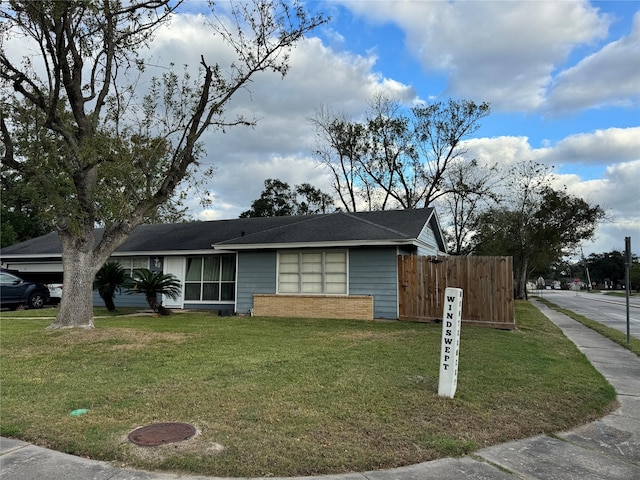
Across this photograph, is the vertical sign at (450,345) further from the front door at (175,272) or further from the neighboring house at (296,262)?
the front door at (175,272)

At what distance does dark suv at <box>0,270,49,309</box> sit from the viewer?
17250 mm

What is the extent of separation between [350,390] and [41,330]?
27.0 ft

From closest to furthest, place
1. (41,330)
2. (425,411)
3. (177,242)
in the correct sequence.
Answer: (425,411) < (41,330) < (177,242)

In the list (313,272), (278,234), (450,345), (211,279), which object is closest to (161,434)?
(450,345)

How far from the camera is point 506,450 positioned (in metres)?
3.88

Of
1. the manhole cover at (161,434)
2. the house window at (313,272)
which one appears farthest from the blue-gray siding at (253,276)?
the manhole cover at (161,434)

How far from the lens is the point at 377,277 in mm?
14023

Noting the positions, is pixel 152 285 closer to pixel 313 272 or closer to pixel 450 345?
pixel 313 272

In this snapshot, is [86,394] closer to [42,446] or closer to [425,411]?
[42,446]

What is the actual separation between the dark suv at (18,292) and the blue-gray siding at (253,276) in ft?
29.0

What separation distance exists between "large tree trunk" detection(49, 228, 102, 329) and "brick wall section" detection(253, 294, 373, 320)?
18.2 feet

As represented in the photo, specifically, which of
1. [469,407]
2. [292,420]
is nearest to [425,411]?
[469,407]

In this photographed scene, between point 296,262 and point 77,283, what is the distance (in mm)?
6550

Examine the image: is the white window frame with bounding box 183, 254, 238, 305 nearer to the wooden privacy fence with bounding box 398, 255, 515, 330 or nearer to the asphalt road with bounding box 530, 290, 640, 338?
the wooden privacy fence with bounding box 398, 255, 515, 330
